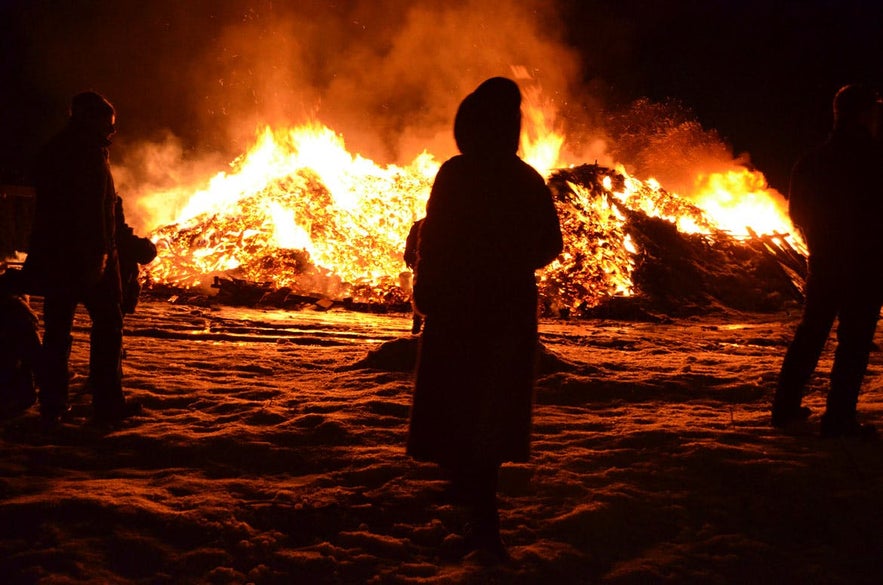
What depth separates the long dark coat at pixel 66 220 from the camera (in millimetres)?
3670

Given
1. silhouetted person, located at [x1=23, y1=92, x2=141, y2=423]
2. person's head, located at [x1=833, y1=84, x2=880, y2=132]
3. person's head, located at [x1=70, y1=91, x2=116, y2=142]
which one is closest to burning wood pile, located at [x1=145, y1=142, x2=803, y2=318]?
silhouetted person, located at [x1=23, y1=92, x2=141, y2=423]

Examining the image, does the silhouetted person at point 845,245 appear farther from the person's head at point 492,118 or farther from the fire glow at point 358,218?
the fire glow at point 358,218

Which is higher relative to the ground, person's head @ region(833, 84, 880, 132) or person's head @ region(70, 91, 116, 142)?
person's head @ region(833, 84, 880, 132)

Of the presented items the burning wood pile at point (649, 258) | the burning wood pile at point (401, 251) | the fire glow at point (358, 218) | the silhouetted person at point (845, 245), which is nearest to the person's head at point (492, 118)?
the silhouetted person at point (845, 245)

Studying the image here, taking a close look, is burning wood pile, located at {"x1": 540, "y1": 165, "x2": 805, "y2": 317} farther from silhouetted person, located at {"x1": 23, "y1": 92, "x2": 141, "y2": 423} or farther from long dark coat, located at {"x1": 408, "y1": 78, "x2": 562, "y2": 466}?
long dark coat, located at {"x1": 408, "y1": 78, "x2": 562, "y2": 466}

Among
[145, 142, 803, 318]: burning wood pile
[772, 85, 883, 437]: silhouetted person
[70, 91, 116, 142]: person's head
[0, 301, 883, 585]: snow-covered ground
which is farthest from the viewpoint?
[145, 142, 803, 318]: burning wood pile

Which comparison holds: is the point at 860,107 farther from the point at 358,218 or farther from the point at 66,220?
the point at 358,218

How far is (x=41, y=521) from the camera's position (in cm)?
251

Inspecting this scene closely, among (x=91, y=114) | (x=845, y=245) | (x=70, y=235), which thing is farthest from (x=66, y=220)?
(x=845, y=245)

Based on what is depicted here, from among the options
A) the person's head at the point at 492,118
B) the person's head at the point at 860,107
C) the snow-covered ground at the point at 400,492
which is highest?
the person's head at the point at 860,107

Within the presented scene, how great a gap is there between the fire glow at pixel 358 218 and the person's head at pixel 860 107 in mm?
10401

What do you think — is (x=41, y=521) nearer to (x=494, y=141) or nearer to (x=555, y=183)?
(x=494, y=141)

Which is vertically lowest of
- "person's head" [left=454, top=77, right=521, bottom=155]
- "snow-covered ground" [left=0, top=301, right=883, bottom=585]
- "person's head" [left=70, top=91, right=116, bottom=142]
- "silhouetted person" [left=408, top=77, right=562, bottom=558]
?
"snow-covered ground" [left=0, top=301, right=883, bottom=585]

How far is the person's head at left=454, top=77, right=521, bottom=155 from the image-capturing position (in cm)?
247
